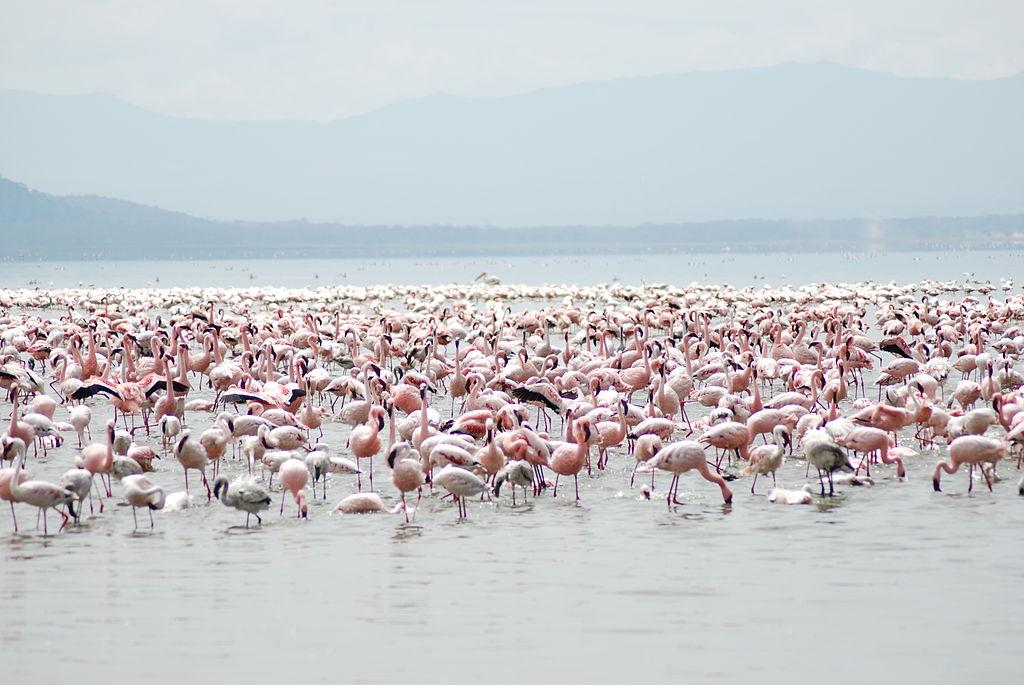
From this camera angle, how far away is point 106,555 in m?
10.8

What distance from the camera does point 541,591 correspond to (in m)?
9.61

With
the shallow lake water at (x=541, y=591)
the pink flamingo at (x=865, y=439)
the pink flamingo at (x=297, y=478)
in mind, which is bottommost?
the shallow lake water at (x=541, y=591)

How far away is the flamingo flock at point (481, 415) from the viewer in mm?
12297

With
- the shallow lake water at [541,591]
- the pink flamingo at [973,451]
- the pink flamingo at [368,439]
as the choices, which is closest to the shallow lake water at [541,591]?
the shallow lake water at [541,591]

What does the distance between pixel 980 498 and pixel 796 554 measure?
2.67 metres

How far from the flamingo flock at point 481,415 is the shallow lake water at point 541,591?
→ 12.7 inches

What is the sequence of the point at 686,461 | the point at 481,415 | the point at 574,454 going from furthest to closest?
the point at 481,415 < the point at 574,454 < the point at 686,461

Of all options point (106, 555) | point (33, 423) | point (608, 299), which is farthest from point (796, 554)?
point (608, 299)

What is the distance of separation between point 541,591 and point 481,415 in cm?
491

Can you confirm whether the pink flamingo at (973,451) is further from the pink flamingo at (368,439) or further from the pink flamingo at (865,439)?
the pink flamingo at (368,439)

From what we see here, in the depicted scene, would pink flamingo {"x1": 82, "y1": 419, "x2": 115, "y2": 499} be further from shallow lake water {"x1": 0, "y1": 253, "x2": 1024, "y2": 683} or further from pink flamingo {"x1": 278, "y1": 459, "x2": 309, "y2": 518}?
pink flamingo {"x1": 278, "y1": 459, "x2": 309, "y2": 518}

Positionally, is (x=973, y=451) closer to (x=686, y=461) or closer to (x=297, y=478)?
(x=686, y=461)

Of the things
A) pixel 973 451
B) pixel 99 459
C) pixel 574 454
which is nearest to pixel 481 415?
pixel 574 454

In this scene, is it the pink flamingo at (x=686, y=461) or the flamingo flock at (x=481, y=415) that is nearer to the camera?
the pink flamingo at (x=686, y=461)
